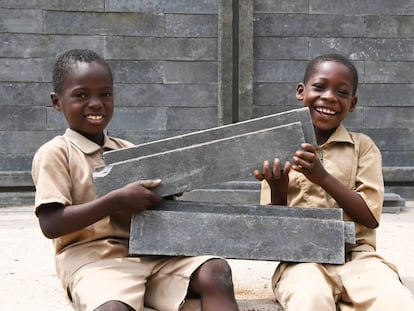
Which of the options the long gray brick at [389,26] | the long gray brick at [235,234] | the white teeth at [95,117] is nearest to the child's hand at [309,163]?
the long gray brick at [235,234]

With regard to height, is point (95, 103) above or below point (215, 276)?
above

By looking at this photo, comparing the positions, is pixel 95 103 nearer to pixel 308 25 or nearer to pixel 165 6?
pixel 165 6

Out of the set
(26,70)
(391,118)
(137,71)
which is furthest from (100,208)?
(391,118)

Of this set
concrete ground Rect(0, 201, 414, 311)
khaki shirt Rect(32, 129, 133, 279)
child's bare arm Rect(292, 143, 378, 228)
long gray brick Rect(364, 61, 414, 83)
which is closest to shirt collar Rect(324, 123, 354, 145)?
child's bare arm Rect(292, 143, 378, 228)

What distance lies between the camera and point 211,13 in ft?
19.9

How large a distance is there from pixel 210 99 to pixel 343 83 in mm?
3529

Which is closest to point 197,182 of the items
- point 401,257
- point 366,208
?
point 366,208

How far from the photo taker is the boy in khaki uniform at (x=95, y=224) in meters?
2.21

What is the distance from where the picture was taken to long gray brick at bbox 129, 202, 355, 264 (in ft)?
7.66

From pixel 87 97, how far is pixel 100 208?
47cm

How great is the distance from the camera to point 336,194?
2404mm

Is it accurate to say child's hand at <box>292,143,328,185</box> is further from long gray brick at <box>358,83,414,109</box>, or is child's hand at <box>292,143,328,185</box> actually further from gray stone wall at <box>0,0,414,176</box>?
long gray brick at <box>358,83,414,109</box>

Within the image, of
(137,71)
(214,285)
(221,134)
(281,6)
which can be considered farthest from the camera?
(281,6)

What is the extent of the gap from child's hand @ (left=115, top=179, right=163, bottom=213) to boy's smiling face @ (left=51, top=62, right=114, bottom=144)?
0.36 meters
